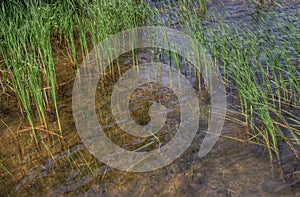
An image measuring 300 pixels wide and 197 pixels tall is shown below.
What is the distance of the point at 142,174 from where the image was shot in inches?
119

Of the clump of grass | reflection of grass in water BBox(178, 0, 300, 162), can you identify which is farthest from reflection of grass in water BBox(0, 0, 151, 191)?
reflection of grass in water BBox(178, 0, 300, 162)

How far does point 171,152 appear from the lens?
3234mm

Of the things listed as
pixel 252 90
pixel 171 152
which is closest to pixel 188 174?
pixel 171 152

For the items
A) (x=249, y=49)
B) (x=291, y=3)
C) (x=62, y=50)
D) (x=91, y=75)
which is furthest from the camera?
(x=291, y=3)

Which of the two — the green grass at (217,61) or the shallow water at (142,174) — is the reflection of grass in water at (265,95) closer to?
the green grass at (217,61)

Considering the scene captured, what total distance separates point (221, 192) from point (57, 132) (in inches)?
68.4

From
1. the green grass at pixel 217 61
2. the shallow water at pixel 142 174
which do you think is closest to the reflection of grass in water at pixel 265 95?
the green grass at pixel 217 61

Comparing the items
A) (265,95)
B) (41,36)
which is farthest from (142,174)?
(41,36)

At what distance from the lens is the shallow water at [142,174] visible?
9.28 ft

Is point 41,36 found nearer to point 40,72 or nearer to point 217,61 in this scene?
point 40,72

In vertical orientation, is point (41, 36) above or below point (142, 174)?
above

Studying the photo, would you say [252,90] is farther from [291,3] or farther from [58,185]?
[291,3]

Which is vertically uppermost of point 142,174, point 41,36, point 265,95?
point 41,36

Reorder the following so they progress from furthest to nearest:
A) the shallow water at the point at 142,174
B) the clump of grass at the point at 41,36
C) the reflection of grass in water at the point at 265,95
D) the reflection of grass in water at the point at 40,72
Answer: the clump of grass at the point at 41,36, the reflection of grass in water at the point at 40,72, the reflection of grass in water at the point at 265,95, the shallow water at the point at 142,174
